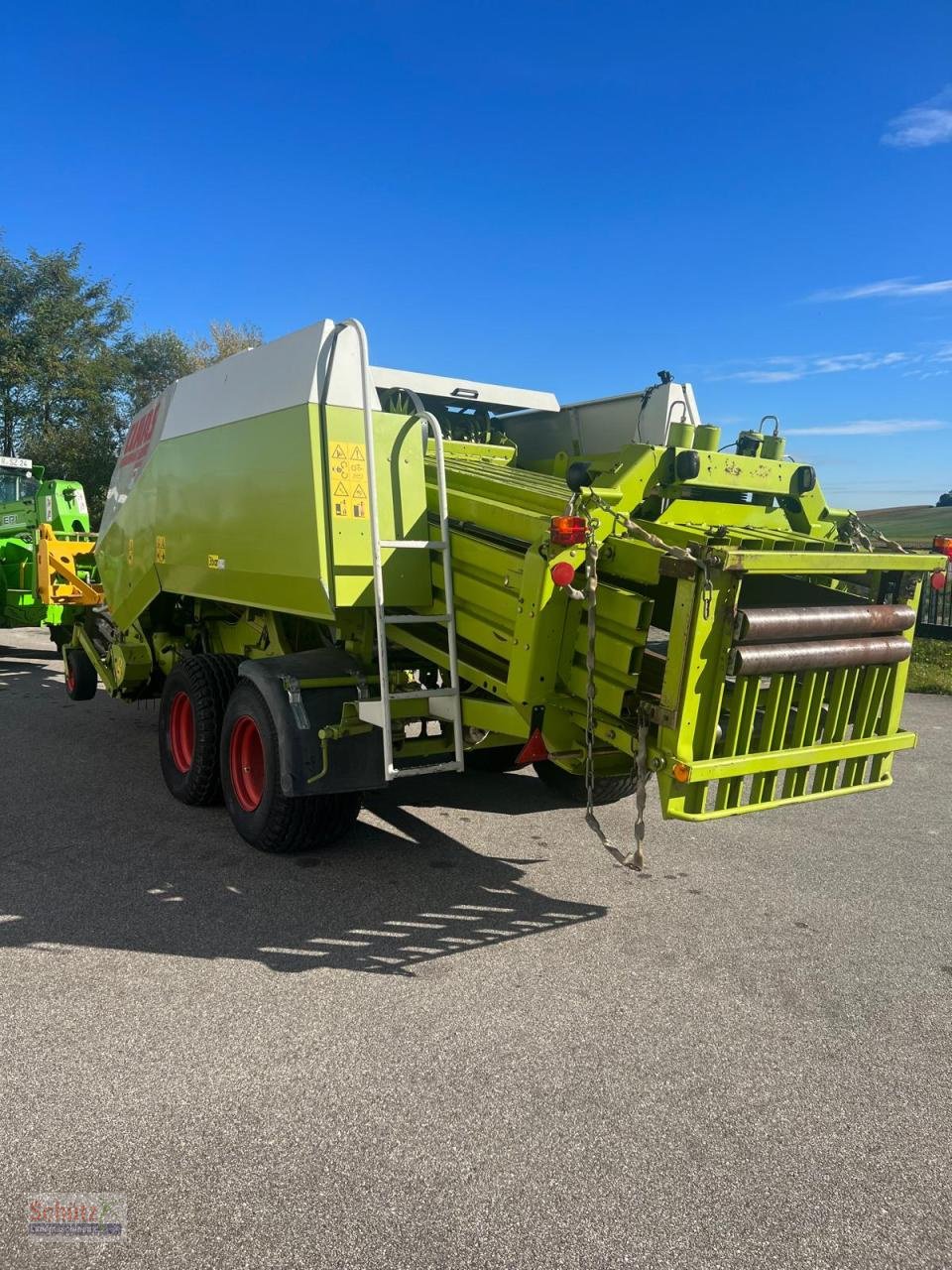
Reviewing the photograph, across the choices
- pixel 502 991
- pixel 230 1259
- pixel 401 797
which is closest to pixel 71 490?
pixel 401 797

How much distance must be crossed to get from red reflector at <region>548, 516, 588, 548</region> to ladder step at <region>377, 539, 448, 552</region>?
0.85 meters

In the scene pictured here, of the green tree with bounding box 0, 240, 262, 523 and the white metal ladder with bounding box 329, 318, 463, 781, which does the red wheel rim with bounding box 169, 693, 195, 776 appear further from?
the green tree with bounding box 0, 240, 262, 523

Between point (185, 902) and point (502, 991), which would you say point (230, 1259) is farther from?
point (185, 902)

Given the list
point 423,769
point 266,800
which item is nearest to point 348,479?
point 423,769

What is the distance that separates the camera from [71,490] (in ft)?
37.7

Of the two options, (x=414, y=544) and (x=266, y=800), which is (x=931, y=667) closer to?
(x=414, y=544)

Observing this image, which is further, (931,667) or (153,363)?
(153,363)

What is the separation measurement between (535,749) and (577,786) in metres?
1.56

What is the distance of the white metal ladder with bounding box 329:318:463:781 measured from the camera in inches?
159

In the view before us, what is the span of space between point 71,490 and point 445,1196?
36.1 feet

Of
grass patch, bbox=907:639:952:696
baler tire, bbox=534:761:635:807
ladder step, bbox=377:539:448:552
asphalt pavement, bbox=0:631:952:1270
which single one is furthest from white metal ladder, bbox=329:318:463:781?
grass patch, bbox=907:639:952:696

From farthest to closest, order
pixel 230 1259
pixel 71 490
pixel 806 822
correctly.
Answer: pixel 71 490 < pixel 806 822 < pixel 230 1259

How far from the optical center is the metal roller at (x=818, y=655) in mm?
3457

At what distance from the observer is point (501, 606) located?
3.86m
